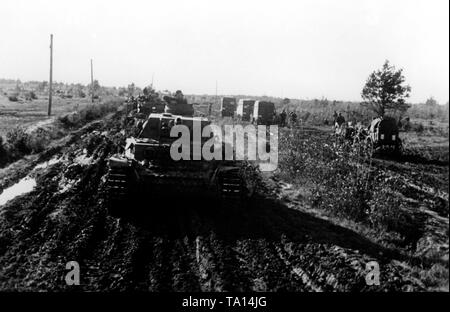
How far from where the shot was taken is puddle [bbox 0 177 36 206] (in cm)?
1033

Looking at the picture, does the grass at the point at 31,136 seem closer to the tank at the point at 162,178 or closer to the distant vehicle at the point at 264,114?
the tank at the point at 162,178

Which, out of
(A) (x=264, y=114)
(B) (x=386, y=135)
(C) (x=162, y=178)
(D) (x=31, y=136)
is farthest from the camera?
(A) (x=264, y=114)

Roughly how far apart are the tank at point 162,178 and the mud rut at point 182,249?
0.37 metres

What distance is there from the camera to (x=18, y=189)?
11148mm

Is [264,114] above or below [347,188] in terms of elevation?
above

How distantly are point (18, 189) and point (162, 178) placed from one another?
4.54 meters

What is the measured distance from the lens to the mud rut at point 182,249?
5.99 m

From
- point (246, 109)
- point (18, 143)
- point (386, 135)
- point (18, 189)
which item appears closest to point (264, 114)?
point (246, 109)

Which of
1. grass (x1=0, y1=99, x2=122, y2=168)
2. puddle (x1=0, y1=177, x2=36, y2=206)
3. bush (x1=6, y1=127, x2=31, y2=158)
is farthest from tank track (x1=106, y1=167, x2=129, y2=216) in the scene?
bush (x1=6, y1=127, x2=31, y2=158)

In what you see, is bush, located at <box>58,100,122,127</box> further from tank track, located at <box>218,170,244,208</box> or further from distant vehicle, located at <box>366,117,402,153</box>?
tank track, located at <box>218,170,244,208</box>

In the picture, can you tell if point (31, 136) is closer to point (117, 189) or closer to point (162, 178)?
point (117, 189)

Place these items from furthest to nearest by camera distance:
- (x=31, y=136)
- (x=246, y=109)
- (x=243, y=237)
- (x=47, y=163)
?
1. (x=246, y=109)
2. (x=31, y=136)
3. (x=47, y=163)
4. (x=243, y=237)

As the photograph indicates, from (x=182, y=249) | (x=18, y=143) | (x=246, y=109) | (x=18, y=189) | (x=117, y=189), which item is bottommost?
(x=182, y=249)
